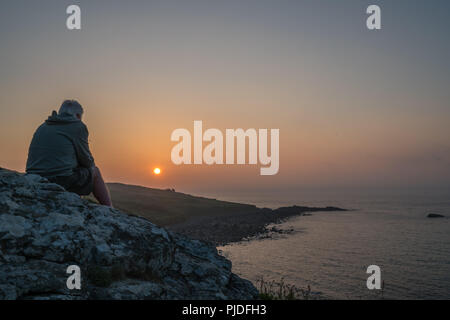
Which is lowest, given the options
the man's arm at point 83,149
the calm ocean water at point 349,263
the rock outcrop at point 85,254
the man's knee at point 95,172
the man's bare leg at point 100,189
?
the calm ocean water at point 349,263

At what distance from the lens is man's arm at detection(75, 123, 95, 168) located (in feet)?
23.5

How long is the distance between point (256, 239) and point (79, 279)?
47.1m

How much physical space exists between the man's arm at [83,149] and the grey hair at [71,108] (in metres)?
0.46

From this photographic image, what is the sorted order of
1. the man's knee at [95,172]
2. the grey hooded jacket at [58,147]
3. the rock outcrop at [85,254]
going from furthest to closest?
the man's knee at [95,172] < the grey hooded jacket at [58,147] < the rock outcrop at [85,254]

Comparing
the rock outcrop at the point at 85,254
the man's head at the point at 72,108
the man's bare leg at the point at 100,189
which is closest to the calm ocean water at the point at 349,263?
the rock outcrop at the point at 85,254

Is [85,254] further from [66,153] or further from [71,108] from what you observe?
[71,108]

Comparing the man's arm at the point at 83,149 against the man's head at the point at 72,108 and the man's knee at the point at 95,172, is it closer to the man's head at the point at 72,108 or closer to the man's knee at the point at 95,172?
the man's knee at the point at 95,172

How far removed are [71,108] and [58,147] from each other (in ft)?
3.53

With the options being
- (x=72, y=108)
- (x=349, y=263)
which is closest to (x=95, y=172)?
(x=72, y=108)

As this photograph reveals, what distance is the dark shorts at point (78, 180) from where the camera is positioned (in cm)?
736

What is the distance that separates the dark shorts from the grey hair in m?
1.35

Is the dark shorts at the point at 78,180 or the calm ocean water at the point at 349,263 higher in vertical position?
the dark shorts at the point at 78,180

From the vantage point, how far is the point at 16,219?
5.56 metres
